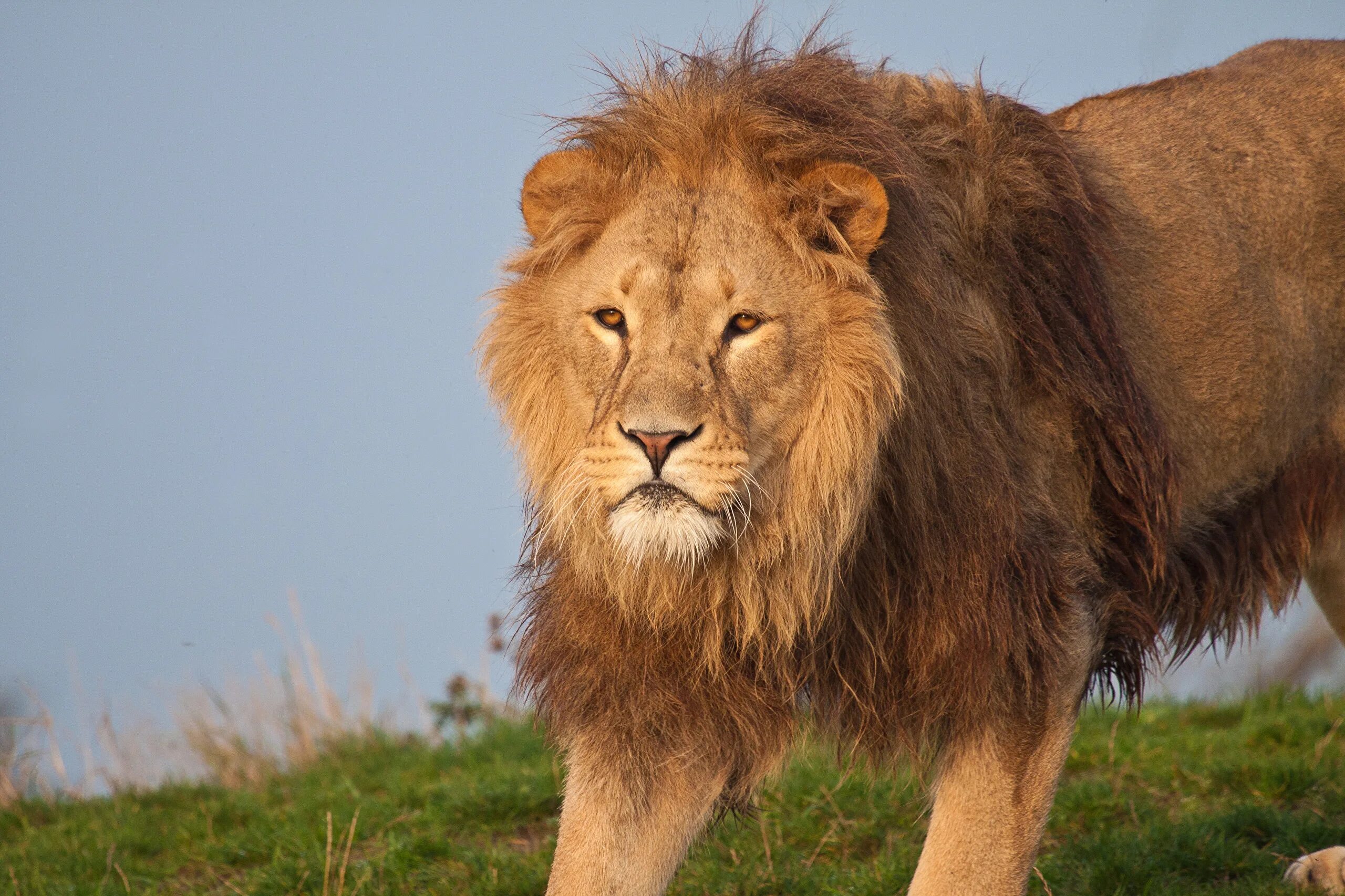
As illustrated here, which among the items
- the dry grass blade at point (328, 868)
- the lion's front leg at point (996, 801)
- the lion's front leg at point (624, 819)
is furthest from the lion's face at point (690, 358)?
the dry grass blade at point (328, 868)

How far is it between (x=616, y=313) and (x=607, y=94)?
24.3 inches

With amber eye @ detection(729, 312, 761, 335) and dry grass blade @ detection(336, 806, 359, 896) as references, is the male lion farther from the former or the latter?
dry grass blade @ detection(336, 806, 359, 896)

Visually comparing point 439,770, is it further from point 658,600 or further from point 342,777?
→ point 658,600

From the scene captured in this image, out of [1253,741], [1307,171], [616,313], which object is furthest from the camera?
[1253,741]

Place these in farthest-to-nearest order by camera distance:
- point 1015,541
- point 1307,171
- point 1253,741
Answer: point 1253,741 < point 1307,171 < point 1015,541

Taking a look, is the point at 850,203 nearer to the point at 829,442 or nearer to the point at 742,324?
the point at 742,324

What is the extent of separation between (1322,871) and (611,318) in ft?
9.03

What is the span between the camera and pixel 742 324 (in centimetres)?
308

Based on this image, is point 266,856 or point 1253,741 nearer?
point 266,856

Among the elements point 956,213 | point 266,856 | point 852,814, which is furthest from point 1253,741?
point 266,856

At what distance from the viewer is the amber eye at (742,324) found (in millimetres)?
3078

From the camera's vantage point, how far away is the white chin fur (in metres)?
2.93

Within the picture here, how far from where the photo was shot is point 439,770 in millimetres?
6496

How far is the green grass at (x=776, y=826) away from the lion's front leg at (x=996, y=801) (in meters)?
0.37
